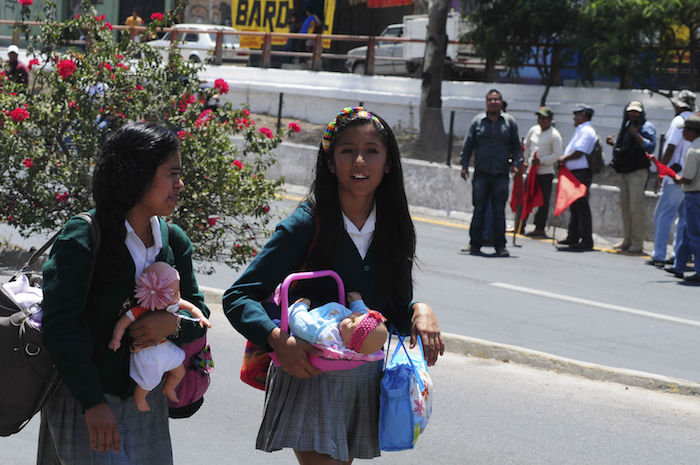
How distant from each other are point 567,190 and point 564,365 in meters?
7.40

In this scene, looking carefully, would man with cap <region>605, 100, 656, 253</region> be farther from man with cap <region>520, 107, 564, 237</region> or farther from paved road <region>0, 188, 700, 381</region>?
man with cap <region>520, 107, 564, 237</region>

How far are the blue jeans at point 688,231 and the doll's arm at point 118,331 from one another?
9.80 metres

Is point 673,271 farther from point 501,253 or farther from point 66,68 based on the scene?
point 66,68

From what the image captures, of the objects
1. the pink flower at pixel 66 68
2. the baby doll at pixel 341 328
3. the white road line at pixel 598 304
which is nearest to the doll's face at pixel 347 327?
the baby doll at pixel 341 328

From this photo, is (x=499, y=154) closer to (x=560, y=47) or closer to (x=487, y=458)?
(x=487, y=458)

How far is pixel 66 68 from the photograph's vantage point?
8.95 metres

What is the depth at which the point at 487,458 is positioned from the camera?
554 centimetres

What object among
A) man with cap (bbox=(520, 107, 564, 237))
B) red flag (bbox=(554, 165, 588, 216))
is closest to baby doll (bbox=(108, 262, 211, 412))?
red flag (bbox=(554, 165, 588, 216))

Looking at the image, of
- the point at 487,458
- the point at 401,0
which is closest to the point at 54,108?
the point at 487,458

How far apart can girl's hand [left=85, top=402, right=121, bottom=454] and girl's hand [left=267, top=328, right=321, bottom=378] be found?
0.53 metres

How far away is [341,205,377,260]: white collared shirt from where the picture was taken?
11.5 feet

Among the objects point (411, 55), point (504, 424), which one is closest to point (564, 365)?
point (504, 424)

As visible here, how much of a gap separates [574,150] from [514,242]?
1.58 metres

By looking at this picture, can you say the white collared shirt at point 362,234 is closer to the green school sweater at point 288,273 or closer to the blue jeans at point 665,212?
the green school sweater at point 288,273
